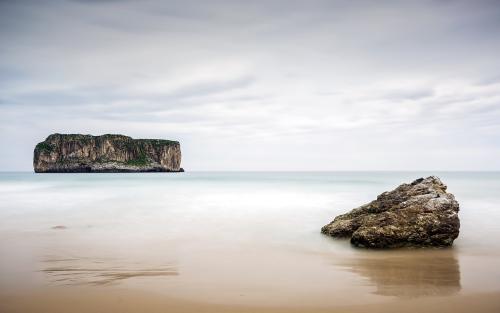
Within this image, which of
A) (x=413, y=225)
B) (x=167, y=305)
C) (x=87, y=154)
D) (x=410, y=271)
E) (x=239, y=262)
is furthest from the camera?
(x=87, y=154)

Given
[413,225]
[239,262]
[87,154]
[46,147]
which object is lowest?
[239,262]

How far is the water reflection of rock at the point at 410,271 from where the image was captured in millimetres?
5590

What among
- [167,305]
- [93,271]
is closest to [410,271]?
[167,305]

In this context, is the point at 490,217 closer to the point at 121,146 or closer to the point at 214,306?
the point at 214,306

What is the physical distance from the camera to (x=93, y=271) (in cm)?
671

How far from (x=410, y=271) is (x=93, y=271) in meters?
6.09

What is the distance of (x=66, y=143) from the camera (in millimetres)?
134750

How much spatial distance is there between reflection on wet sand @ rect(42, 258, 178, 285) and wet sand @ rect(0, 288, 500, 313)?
2.43 feet

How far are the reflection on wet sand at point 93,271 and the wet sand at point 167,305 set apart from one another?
2.43 feet

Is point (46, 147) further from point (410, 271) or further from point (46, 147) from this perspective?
point (410, 271)

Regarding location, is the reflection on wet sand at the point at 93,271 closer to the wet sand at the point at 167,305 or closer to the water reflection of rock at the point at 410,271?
the wet sand at the point at 167,305

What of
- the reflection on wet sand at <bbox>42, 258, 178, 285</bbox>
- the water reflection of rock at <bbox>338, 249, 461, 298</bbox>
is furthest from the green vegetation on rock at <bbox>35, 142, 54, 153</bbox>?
the water reflection of rock at <bbox>338, 249, 461, 298</bbox>

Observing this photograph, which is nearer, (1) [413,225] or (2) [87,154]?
(1) [413,225]

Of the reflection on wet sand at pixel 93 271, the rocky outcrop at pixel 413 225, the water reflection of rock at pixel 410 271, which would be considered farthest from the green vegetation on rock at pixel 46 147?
the water reflection of rock at pixel 410 271
